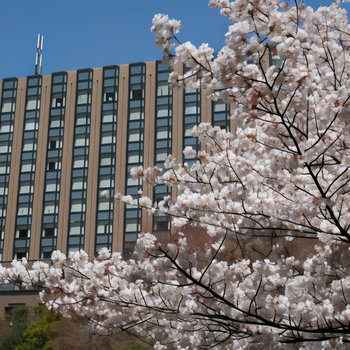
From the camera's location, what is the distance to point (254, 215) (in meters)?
4.57

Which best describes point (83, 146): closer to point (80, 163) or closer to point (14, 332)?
point (80, 163)

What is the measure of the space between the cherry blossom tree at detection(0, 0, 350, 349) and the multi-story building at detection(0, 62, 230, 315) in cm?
4411

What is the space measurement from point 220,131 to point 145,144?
48.6 m

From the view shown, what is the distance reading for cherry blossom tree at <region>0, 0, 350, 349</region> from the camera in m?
4.07

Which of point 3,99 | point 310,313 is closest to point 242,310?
point 310,313

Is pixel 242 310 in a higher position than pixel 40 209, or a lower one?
lower

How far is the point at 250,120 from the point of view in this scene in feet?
13.9

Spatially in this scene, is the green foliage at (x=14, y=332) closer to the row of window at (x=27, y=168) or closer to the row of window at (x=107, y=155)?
the row of window at (x=107, y=155)

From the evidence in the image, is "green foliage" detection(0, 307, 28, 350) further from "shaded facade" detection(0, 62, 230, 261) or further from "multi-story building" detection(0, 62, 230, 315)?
"multi-story building" detection(0, 62, 230, 315)

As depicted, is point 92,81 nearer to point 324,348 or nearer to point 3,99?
point 3,99

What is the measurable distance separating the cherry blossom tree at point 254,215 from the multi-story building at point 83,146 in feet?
145

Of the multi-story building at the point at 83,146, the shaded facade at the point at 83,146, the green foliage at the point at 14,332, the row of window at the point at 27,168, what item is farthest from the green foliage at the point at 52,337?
the row of window at the point at 27,168

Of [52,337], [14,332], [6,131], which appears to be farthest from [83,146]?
[52,337]

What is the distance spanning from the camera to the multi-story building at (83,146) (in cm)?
5162
